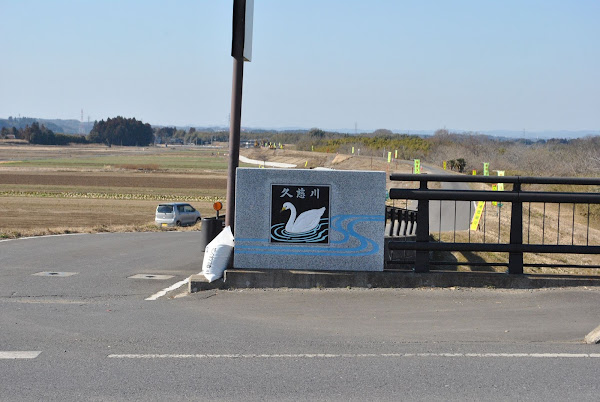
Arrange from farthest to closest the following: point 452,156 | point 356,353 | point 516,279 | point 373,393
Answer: point 452,156, point 516,279, point 356,353, point 373,393

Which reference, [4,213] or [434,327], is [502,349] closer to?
[434,327]

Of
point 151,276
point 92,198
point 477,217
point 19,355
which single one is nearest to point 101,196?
point 92,198

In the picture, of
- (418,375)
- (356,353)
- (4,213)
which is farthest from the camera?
(4,213)

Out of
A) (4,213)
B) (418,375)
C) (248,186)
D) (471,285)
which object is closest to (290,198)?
(248,186)

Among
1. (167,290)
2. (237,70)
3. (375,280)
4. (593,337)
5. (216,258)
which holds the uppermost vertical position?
(237,70)

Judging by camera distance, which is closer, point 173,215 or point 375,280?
point 375,280

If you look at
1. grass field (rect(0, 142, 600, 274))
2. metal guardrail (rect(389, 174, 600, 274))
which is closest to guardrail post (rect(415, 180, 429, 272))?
metal guardrail (rect(389, 174, 600, 274))

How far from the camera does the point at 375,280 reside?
30.5 feet

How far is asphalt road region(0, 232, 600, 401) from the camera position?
18.5 feet

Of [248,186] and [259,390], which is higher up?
[248,186]

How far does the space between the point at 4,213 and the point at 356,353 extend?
44576 millimetres

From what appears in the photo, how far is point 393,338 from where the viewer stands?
282 inches

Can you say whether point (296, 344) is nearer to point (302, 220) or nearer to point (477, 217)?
point (302, 220)

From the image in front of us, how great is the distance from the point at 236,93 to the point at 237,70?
0.29 m
